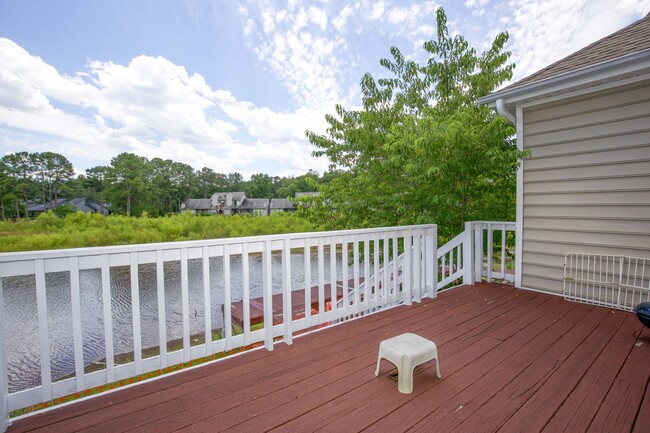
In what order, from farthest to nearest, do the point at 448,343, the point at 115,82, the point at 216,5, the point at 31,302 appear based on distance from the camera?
1. the point at 115,82
2. the point at 216,5
3. the point at 31,302
4. the point at 448,343

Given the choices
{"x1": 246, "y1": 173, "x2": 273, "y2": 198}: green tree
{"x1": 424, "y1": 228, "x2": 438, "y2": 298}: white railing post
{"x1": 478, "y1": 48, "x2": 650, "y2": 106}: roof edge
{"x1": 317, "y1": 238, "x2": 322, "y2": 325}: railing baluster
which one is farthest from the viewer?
{"x1": 246, "y1": 173, "x2": 273, "y2": 198}: green tree

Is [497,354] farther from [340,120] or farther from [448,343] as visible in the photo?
[340,120]

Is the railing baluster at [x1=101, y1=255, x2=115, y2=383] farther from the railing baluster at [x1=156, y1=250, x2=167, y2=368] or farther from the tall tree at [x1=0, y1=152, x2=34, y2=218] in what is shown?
the tall tree at [x1=0, y1=152, x2=34, y2=218]

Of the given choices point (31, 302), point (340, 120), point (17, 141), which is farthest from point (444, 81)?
point (17, 141)

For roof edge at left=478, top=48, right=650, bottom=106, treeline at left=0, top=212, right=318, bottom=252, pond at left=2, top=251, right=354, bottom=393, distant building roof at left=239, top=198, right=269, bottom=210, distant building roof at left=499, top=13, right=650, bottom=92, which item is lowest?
pond at left=2, top=251, right=354, bottom=393

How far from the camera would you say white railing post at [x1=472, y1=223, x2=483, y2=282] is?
4277 mm

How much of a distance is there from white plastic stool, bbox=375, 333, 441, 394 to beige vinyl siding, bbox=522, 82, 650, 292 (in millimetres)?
2813

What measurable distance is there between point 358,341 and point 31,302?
13454 millimetres

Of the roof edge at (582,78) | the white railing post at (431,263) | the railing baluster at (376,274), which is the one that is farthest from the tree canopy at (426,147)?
the railing baluster at (376,274)

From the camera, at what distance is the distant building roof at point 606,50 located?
3059 millimetres

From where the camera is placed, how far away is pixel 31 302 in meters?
10.8

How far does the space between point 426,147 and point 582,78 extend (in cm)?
164

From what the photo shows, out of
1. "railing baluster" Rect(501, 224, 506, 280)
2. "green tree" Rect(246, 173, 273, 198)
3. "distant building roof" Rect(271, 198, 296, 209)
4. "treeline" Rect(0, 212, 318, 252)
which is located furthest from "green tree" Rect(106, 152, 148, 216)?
"railing baluster" Rect(501, 224, 506, 280)

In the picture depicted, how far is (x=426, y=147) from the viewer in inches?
158
